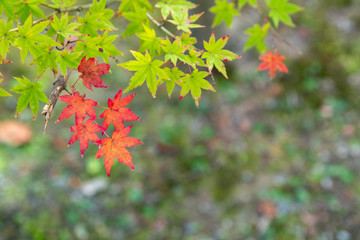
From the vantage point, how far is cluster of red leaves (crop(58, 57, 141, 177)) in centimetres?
110

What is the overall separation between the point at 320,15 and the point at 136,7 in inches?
181

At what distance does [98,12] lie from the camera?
1177mm

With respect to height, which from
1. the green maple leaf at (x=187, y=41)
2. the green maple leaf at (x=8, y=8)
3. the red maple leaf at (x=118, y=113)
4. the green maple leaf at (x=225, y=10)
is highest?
the green maple leaf at (x=8, y=8)

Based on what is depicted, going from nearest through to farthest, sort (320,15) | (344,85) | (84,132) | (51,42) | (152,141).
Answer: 1. (51,42)
2. (84,132)
3. (152,141)
4. (344,85)
5. (320,15)

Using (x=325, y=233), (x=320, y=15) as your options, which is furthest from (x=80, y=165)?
(x=320, y=15)

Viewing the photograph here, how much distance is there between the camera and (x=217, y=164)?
3.52m

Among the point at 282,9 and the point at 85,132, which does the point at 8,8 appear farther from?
the point at 282,9

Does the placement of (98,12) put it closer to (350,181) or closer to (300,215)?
(300,215)

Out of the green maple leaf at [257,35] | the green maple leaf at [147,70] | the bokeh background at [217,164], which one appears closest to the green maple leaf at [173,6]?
the green maple leaf at [147,70]

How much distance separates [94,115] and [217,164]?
256cm

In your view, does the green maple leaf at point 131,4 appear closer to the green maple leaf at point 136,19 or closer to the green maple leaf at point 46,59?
the green maple leaf at point 136,19

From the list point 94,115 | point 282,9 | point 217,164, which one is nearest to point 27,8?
point 94,115

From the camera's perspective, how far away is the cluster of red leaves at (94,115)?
1.10m

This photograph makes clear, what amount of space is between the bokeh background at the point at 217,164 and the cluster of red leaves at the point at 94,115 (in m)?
2.06
